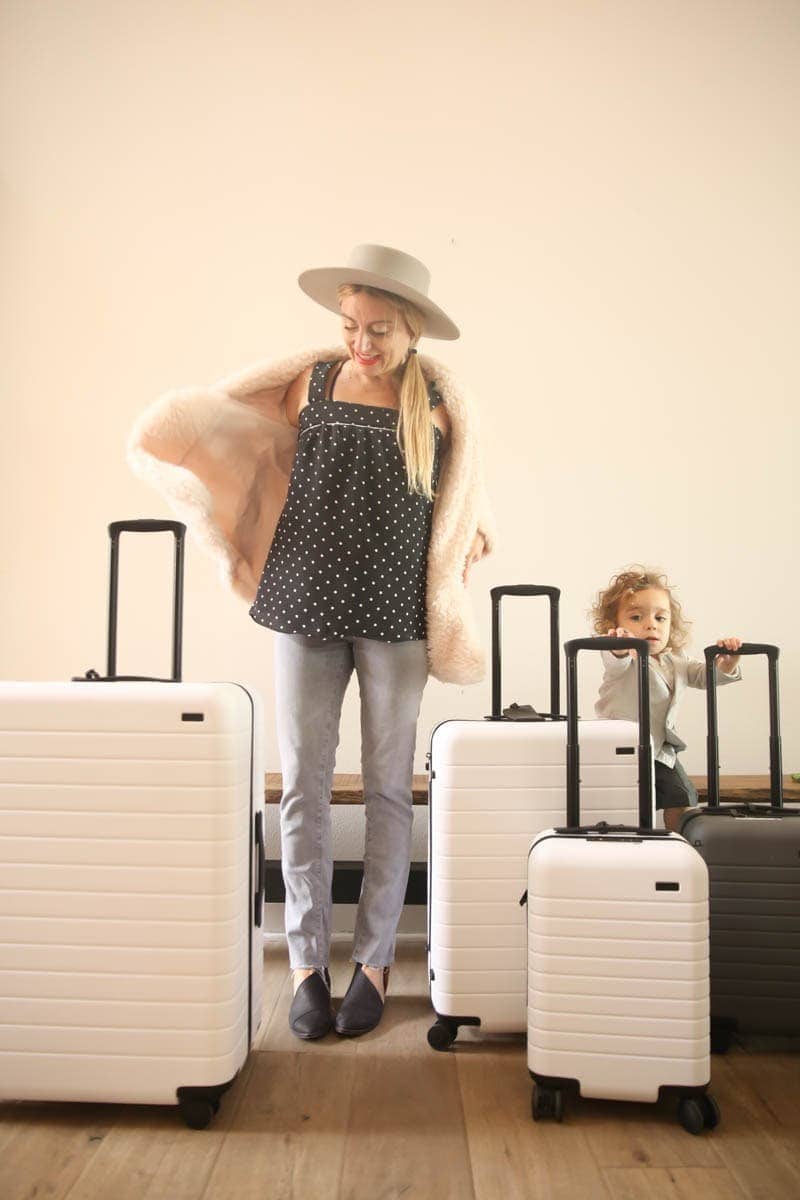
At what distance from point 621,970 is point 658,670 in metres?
0.99

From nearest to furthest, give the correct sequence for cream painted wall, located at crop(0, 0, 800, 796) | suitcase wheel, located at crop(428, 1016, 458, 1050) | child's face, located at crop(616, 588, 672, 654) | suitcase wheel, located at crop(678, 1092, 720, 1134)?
1. suitcase wheel, located at crop(678, 1092, 720, 1134)
2. suitcase wheel, located at crop(428, 1016, 458, 1050)
3. child's face, located at crop(616, 588, 672, 654)
4. cream painted wall, located at crop(0, 0, 800, 796)

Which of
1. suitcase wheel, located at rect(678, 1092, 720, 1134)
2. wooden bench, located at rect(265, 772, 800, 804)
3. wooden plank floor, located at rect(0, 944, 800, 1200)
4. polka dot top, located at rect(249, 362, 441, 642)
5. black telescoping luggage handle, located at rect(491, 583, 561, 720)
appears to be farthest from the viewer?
wooden bench, located at rect(265, 772, 800, 804)

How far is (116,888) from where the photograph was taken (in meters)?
1.31

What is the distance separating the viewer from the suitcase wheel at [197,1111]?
1.27m

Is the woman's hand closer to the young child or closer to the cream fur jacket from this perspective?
the cream fur jacket

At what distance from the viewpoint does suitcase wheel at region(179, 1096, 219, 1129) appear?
1.27m

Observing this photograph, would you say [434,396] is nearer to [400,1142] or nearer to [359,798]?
[359,798]

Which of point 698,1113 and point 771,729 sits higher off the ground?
point 771,729

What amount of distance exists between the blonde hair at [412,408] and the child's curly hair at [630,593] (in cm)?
70

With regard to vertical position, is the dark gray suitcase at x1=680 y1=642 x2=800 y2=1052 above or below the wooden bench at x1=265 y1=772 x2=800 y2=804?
below

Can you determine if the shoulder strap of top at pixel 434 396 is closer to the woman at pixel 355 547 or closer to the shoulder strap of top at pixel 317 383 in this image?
the woman at pixel 355 547

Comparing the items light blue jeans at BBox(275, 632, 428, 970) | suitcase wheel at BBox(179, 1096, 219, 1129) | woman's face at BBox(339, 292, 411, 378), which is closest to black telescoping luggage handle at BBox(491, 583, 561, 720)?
light blue jeans at BBox(275, 632, 428, 970)

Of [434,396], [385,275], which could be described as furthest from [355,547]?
[385,275]

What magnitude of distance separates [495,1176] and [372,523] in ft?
3.32
